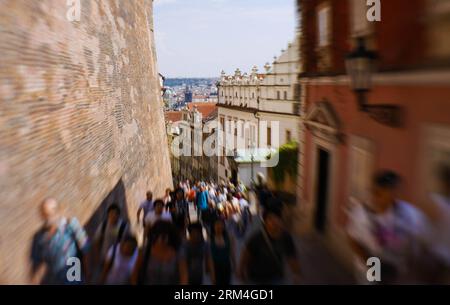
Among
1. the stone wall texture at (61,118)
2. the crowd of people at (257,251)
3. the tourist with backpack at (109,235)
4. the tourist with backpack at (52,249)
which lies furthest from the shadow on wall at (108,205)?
the tourist with backpack at (52,249)

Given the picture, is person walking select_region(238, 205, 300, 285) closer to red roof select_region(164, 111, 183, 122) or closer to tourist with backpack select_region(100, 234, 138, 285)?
tourist with backpack select_region(100, 234, 138, 285)

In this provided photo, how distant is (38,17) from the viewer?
17.6 ft

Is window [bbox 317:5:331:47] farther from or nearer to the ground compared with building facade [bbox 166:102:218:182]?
farther from the ground

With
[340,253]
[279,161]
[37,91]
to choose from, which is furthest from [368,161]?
[279,161]

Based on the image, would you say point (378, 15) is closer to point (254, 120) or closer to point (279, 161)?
point (279, 161)

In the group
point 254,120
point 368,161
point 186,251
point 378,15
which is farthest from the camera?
point 254,120

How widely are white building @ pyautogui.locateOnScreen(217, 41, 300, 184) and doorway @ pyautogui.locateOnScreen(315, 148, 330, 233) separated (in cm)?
829

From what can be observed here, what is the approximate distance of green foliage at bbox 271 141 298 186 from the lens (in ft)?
55.3

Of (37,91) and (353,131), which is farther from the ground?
(37,91)

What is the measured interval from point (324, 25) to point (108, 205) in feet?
17.5

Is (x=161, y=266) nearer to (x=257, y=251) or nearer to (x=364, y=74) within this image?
(x=257, y=251)

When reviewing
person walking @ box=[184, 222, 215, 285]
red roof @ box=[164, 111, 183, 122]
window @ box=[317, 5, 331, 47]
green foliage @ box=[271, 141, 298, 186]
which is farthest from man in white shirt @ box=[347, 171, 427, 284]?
red roof @ box=[164, 111, 183, 122]

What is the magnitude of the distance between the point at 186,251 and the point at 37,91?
258cm

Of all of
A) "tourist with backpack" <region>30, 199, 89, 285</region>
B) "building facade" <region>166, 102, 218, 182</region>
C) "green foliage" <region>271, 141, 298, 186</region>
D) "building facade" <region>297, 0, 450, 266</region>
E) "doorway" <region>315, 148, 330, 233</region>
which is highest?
"building facade" <region>297, 0, 450, 266</region>
